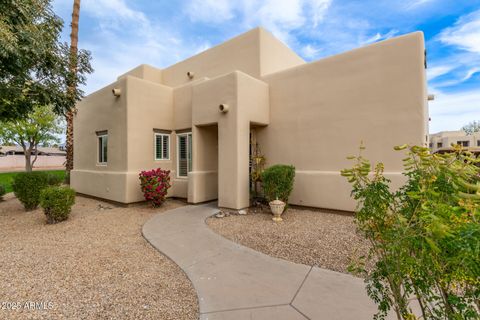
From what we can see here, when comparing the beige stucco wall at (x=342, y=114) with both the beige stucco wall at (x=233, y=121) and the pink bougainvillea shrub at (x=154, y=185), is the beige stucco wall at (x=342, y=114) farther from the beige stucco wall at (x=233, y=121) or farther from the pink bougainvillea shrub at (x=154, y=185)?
the pink bougainvillea shrub at (x=154, y=185)

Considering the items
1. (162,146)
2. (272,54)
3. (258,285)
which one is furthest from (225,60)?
(258,285)

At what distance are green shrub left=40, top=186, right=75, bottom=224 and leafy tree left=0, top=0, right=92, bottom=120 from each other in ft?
11.1

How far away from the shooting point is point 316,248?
A: 191 inches

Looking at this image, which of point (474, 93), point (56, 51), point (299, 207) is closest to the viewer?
point (56, 51)

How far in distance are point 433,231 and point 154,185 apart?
870 centimetres

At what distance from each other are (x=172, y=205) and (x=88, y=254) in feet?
15.4

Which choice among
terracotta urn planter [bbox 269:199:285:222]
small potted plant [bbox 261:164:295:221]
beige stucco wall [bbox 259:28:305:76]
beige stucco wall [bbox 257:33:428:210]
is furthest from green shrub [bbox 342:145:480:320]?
beige stucco wall [bbox 259:28:305:76]

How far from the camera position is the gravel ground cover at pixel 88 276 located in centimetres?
300

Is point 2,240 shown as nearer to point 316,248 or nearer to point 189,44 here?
point 316,248

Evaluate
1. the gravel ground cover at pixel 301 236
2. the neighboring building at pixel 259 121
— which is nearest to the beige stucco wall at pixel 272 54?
the neighboring building at pixel 259 121

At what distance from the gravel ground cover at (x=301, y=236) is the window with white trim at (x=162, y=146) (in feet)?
15.7

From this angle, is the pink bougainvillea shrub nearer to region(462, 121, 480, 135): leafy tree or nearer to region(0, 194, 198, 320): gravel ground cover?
region(0, 194, 198, 320): gravel ground cover

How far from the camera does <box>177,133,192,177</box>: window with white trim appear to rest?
33.9ft

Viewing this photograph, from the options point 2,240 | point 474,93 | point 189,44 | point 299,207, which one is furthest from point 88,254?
point 474,93
